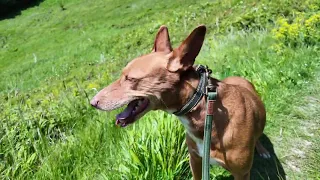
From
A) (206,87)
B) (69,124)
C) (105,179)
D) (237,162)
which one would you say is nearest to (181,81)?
(206,87)

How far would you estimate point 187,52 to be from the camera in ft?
9.61

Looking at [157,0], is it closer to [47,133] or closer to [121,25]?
[121,25]

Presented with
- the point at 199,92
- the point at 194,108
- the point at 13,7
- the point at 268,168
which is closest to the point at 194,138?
the point at 194,108

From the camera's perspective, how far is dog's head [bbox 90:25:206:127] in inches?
117

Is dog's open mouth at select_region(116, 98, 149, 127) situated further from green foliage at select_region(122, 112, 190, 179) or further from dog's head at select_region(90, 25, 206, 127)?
green foliage at select_region(122, 112, 190, 179)

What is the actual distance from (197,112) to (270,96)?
2.64 meters

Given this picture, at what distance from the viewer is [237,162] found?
3.31 meters

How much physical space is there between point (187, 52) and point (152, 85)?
1.17 feet

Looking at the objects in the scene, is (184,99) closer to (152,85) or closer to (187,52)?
(152,85)

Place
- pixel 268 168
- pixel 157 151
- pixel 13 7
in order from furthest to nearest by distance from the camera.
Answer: pixel 13 7 → pixel 268 168 → pixel 157 151

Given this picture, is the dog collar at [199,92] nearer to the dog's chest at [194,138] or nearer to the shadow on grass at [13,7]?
the dog's chest at [194,138]

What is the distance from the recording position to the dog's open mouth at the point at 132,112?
120 inches

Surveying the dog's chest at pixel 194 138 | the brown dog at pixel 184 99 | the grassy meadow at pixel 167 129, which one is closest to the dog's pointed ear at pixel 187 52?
the brown dog at pixel 184 99

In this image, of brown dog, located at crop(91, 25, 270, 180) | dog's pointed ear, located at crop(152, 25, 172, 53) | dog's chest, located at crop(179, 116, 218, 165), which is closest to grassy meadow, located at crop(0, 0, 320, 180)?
dog's chest, located at crop(179, 116, 218, 165)
